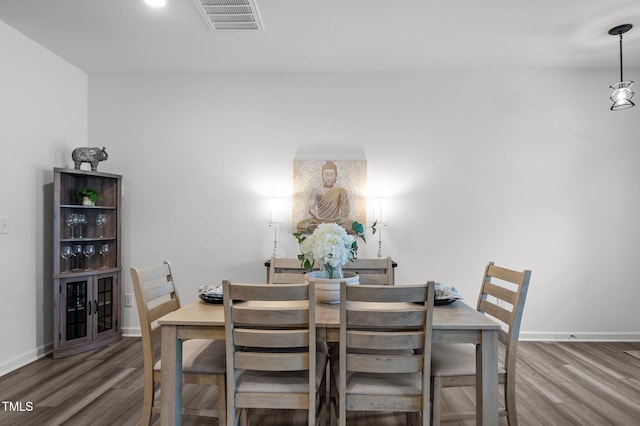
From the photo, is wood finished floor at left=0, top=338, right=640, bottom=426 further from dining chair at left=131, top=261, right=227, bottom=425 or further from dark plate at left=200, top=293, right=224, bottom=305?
dark plate at left=200, top=293, right=224, bottom=305

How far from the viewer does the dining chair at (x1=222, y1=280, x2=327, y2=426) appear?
1570 mm

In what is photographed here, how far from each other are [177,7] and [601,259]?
4.34m

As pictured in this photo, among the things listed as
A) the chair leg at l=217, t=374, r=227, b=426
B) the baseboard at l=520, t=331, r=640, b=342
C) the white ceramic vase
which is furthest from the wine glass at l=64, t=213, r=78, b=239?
the baseboard at l=520, t=331, r=640, b=342

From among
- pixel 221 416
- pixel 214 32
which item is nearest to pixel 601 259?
pixel 221 416

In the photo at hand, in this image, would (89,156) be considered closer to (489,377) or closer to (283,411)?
(283,411)

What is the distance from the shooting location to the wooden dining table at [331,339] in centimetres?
167

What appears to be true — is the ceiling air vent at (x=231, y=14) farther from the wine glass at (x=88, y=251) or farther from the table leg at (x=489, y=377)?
the table leg at (x=489, y=377)

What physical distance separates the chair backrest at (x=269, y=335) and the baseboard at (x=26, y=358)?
2370mm

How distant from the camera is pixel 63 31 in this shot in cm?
305

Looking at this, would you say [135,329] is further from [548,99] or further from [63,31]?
[548,99]

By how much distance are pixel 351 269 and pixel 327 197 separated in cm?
120

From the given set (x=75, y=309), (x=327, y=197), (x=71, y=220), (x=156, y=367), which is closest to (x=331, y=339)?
(x=156, y=367)

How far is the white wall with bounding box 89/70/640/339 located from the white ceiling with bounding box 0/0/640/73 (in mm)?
236

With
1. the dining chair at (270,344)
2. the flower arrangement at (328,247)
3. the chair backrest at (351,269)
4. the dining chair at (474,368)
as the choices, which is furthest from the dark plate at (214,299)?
the dining chair at (474,368)
